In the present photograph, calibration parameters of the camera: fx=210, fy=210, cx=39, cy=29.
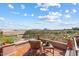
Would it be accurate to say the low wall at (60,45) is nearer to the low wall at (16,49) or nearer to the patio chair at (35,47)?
the patio chair at (35,47)

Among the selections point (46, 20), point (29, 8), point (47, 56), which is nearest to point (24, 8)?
point (29, 8)

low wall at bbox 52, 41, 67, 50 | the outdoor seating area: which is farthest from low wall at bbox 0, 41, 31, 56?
Result: low wall at bbox 52, 41, 67, 50

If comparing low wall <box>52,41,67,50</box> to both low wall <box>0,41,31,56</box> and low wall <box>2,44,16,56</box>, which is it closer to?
low wall <box>0,41,31,56</box>

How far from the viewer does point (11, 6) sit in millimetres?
3418

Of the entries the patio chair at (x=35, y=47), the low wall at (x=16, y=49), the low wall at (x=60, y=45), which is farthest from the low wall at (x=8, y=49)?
the low wall at (x=60, y=45)

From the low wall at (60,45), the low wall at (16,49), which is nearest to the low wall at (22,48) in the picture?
the low wall at (16,49)

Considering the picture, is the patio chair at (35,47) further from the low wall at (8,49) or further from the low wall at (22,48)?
the low wall at (8,49)

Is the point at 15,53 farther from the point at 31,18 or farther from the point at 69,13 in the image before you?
the point at 69,13

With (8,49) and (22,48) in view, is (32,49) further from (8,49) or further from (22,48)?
(8,49)

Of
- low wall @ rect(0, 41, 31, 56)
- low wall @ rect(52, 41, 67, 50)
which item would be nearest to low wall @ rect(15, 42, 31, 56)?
low wall @ rect(0, 41, 31, 56)

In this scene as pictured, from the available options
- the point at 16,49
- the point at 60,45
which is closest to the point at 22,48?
the point at 16,49

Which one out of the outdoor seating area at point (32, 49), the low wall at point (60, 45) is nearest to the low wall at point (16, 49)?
the outdoor seating area at point (32, 49)

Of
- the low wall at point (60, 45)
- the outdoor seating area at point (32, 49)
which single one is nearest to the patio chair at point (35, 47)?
the outdoor seating area at point (32, 49)

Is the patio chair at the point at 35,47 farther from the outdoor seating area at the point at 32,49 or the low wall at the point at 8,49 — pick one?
the low wall at the point at 8,49
